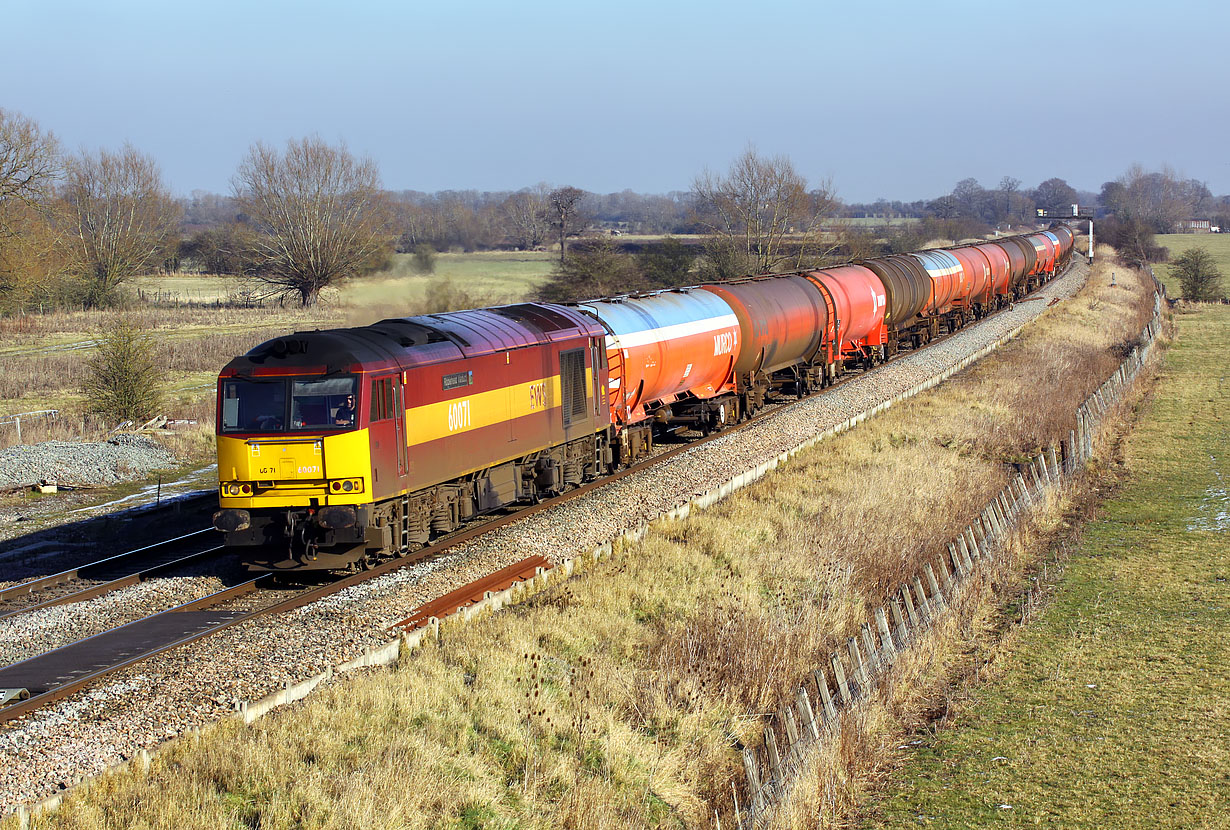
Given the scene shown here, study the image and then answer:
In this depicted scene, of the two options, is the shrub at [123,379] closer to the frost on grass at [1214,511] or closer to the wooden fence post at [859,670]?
the wooden fence post at [859,670]

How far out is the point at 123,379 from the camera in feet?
102

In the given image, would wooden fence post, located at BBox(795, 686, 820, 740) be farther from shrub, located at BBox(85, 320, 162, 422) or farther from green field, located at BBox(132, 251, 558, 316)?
shrub, located at BBox(85, 320, 162, 422)

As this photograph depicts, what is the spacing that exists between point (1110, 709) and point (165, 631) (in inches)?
479

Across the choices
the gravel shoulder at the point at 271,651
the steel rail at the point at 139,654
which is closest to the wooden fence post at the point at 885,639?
the gravel shoulder at the point at 271,651

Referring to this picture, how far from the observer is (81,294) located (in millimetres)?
65188

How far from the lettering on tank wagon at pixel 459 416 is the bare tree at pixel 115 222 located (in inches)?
2205

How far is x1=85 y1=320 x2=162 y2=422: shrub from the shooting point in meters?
30.7

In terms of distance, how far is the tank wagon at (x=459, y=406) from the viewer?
15.3 metres

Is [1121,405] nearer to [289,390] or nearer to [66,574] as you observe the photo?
[289,390]

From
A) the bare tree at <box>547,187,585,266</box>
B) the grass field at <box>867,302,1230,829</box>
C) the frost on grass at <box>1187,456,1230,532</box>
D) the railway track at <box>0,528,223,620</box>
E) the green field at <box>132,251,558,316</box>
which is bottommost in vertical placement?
the grass field at <box>867,302,1230,829</box>

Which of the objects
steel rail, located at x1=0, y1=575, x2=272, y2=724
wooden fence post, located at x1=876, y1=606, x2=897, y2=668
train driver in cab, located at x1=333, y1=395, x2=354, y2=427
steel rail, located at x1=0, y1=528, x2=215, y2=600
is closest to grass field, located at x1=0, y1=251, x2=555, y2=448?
steel rail, located at x1=0, y1=528, x2=215, y2=600

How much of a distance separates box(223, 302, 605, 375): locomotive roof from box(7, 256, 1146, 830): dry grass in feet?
13.8

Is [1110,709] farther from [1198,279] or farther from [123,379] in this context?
[1198,279]

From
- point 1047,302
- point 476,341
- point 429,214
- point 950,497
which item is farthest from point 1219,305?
point 476,341
